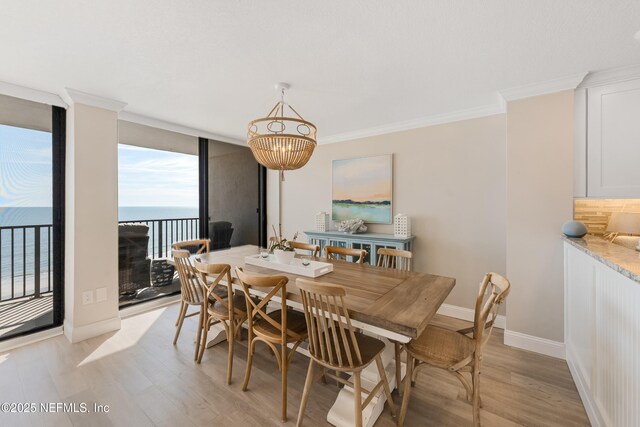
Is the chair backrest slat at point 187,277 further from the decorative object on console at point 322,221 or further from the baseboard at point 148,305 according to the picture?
the decorative object on console at point 322,221

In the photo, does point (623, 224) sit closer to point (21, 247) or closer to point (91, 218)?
point (91, 218)

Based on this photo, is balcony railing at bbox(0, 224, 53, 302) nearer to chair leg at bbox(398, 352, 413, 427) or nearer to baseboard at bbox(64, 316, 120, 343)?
baseboard at bbox(64, 316, 120, 343)

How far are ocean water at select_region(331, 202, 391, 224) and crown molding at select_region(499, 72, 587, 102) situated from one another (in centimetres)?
176

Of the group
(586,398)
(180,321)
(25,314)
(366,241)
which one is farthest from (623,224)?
(25,314)

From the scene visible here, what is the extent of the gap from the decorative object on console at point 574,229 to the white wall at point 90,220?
4.37 meters

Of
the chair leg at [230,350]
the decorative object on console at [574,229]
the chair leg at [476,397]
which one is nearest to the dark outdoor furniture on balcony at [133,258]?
the chair leg at [230,350]

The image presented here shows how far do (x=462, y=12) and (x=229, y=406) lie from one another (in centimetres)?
285

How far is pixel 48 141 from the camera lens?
277cm

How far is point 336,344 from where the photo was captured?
1446 mm

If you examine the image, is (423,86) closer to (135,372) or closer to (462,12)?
(462,12)

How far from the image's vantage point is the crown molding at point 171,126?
10.5 ft

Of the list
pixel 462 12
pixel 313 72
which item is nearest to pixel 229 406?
pixel 313 72

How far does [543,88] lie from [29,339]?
5.40 m

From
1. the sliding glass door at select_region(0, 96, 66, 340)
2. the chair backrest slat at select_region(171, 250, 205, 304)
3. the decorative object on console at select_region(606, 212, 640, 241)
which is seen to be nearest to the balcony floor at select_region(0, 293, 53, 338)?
the sliding glass door at select_region(0, 96, 66, 340)
